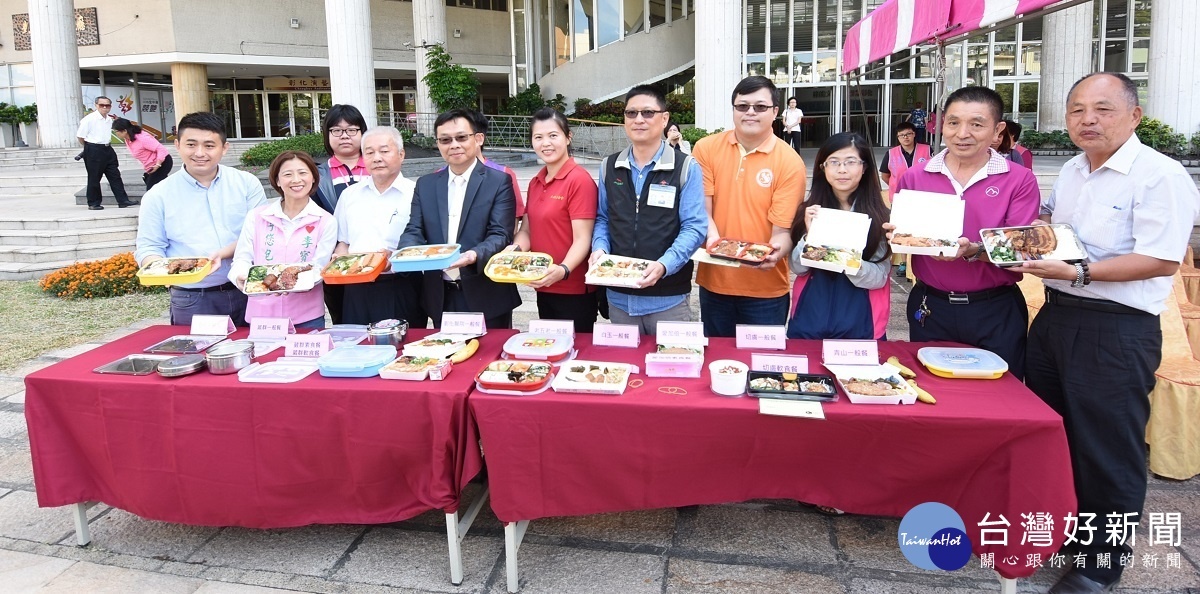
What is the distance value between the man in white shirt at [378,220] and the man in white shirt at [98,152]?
947cm

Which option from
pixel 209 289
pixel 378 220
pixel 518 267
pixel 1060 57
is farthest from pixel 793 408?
pixel 1060 57

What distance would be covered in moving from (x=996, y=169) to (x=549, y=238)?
2.00 m

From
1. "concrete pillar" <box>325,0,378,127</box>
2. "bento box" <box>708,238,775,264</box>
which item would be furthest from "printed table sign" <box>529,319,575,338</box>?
"concrete pillar" <box>325,0,378,127</box>

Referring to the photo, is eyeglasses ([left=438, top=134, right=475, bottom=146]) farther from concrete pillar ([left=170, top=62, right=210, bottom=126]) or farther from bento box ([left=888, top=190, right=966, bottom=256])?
concrete pillar ([left=170, top=62, right=210, bottom=126])

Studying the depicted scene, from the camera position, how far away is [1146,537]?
9.53ft

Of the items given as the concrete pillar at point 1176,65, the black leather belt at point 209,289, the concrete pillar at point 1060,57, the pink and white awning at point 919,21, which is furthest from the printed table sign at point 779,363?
the concrete pillar at point 1060,57

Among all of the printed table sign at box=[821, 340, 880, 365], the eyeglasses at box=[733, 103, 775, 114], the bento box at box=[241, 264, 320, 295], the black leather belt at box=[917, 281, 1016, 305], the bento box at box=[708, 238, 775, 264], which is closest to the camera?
the printed table sign at box=[821, 340, 880, 365]

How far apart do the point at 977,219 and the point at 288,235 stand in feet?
10.2

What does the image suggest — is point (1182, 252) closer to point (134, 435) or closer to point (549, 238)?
point (549, 238)

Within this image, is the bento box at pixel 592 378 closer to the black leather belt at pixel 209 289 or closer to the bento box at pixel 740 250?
the bento box at pixel 740 250

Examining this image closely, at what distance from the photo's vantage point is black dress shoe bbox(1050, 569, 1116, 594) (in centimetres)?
252

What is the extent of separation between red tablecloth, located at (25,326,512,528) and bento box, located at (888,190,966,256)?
174cm

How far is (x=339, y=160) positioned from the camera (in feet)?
14.4

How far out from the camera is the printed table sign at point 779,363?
8.93 feet
